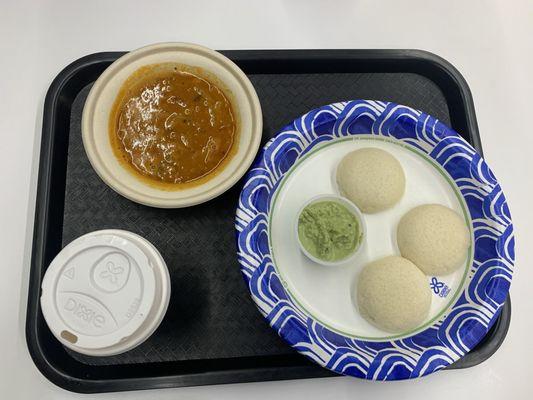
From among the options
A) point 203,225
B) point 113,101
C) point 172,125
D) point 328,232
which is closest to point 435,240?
point 328,232

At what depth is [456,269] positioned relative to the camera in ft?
3.61

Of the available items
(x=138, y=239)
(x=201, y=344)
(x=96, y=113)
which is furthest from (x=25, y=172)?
(x=201, y=344)

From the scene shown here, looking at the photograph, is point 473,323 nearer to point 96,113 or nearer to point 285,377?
point 285,377

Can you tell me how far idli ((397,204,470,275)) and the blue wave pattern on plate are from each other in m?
0.07

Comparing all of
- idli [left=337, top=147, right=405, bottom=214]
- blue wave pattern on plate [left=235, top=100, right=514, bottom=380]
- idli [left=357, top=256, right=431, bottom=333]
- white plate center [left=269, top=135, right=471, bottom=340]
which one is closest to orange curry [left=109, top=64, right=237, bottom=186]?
blue wave pattern on plate [left=235, top=100, right=514, bottom=380]

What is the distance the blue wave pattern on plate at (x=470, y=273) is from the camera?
37.7 inches

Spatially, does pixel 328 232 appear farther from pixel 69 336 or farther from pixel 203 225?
pixel 69 336

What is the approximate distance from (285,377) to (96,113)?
856 mm

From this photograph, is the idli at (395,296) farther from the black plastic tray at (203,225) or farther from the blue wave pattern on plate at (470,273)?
the black plastic tray at (203,225)

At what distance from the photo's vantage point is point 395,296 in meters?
1.00

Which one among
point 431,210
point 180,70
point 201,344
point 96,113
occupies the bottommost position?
point 201,344

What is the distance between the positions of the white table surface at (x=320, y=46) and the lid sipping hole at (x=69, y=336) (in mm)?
296

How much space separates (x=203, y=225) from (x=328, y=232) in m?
0.36

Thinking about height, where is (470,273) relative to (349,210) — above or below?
below
